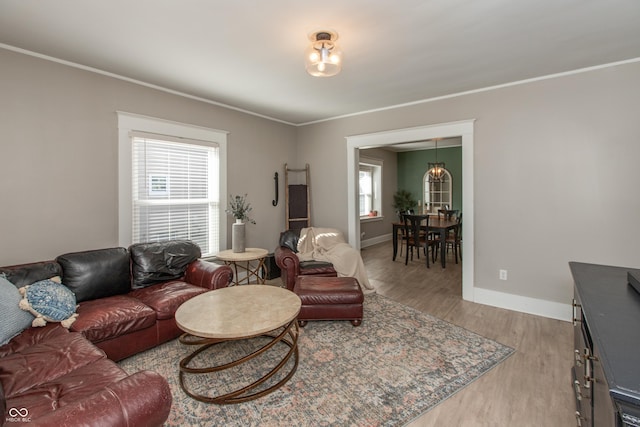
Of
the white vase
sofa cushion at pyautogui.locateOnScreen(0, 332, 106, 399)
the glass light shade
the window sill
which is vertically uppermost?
the glass light shade

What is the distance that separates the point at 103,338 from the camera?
7.15ft

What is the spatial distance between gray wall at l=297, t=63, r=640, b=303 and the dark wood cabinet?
1.58 metres

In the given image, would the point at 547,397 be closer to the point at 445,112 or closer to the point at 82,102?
the point at 445,112

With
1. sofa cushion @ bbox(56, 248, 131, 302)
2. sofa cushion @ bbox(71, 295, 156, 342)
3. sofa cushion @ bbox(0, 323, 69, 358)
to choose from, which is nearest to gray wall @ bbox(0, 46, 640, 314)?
sofa cushion @ bbox(56, 248, 131, 302)

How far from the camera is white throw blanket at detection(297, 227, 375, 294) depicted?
3.88m

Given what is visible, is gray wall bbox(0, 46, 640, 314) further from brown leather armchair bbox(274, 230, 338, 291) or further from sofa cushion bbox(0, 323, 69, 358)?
brown leather armchair bbox(274, 230, 338, 291)

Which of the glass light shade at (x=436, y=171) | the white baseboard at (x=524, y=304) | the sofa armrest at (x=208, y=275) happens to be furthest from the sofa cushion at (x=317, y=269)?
the glass light shade at (x=436, y=171)

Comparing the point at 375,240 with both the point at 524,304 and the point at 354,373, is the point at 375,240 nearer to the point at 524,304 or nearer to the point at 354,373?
the point at 524,304

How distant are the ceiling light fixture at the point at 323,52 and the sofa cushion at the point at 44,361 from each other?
94.4 inches

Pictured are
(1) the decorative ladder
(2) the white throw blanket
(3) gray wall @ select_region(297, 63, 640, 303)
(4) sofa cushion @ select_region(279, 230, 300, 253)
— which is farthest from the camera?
(1) the decorative ladder

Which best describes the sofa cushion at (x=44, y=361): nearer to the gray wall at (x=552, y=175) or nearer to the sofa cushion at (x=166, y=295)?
the sofa cushion at (x=166, y=295)

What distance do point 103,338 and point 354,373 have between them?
1.89 metres

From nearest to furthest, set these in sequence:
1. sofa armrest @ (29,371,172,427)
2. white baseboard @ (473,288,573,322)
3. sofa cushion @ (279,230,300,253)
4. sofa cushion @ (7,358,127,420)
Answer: sofa armrest @ (29,371,172,427)
sofa cushion @ (7,358,127,420)
white baseboard @ (473,288,573,322)
sofa cushion @ (279,230,300,253)

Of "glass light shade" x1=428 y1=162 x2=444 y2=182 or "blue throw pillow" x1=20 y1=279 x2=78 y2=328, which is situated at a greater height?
"glass light shade" x1=428 y1=162 x2=444 y2=182
